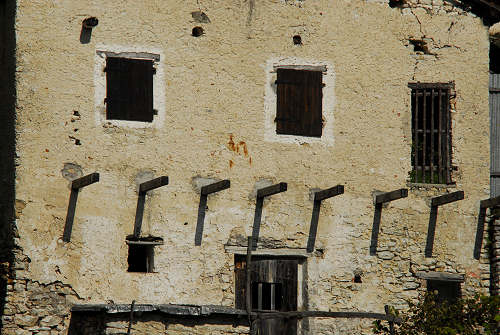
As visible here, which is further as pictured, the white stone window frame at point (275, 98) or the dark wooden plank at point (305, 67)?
the dark wooden plank at point (305, 67)

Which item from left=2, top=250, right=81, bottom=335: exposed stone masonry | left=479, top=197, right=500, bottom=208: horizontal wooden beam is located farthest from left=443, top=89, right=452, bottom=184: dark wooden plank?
left=2, top=250, right=81, bottom=335: exposed stone masonry

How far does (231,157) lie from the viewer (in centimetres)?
1822

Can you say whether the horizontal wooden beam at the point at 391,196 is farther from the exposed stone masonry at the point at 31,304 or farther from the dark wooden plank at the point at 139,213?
the exposed stone masonry at the point at 31,304

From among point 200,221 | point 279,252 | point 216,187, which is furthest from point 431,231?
point 200,221

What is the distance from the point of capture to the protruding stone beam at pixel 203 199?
17.7m

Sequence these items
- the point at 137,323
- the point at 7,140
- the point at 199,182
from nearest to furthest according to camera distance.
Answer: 1. the point at 137,323
2. the point at 7,140
3. the point at 199,182

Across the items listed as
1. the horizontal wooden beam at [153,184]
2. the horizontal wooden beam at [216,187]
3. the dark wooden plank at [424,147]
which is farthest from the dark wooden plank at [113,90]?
the dark wooden plank at [424,147]

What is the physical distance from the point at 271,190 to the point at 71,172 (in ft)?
9.94

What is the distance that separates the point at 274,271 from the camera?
720 inches

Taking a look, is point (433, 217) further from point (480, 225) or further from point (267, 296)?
point (267, 296)

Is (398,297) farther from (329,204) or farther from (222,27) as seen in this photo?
(222,27)

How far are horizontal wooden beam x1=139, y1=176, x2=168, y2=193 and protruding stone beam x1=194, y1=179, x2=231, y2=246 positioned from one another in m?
0.87

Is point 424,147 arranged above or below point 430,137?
below

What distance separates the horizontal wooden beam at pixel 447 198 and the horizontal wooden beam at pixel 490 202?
0.71 meters
